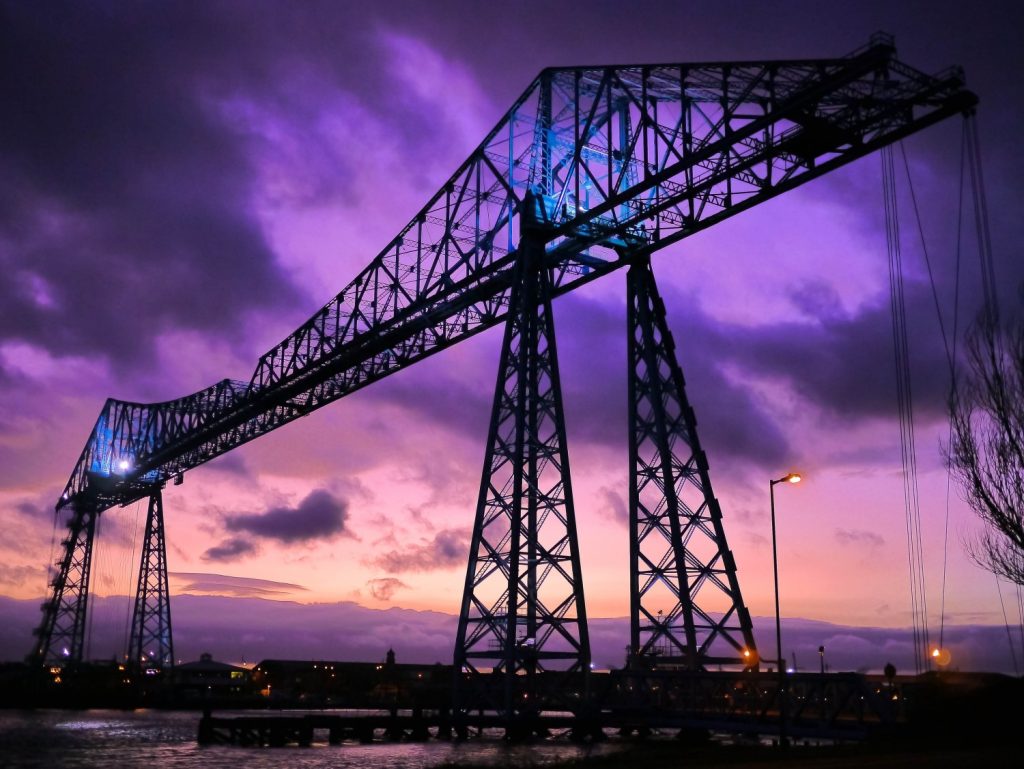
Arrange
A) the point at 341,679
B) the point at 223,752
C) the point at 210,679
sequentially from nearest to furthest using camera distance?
the point at 223,752, the point at 210,679, the point at 341,679

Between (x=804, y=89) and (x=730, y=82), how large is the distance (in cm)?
323

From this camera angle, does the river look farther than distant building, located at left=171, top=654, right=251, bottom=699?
No

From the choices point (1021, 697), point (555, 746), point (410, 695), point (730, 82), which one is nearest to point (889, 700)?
point (1021, 697)

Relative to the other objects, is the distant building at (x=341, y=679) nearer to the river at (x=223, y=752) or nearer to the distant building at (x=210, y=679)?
the distant building at (x=210, y=679)

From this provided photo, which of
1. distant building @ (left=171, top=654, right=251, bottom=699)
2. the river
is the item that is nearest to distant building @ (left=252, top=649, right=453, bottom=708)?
distant building @ (left=171, top=654, right=251, bottom=699)

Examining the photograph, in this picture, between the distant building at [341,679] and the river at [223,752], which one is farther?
the distant building at [341,679]

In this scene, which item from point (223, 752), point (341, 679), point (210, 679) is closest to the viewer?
point (223, 752)

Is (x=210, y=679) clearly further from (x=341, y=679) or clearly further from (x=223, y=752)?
(x=223, y=752)

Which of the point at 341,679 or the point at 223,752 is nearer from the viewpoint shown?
the point at 223,752

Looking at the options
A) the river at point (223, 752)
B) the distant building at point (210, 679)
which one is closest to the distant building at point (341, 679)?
the distant building at point (210, 679)

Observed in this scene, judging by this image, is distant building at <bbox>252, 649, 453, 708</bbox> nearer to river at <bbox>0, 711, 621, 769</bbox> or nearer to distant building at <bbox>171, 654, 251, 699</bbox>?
distant building at <bbox>171, 654, 251, 699</bbox>

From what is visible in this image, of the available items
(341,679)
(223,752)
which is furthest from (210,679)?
(223,752)

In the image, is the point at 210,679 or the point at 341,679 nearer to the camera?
the point at 210,679

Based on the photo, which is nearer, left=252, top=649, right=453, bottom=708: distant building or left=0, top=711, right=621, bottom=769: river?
left=0, top=711, right=621, bottom=769: river
